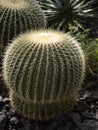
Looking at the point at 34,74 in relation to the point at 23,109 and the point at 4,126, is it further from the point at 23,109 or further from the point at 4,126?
the point at 4,126

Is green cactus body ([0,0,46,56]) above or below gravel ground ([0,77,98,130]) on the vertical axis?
above

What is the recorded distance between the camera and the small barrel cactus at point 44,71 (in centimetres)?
326

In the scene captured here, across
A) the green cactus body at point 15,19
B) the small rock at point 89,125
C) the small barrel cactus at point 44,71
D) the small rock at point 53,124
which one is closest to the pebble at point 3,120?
the small barrel cactus at point 44,71

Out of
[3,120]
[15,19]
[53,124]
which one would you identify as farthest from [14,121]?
[15,19]

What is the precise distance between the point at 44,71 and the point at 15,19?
1.20m

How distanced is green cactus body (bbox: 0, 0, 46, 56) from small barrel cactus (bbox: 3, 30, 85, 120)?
816mm

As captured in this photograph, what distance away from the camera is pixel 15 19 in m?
4.25

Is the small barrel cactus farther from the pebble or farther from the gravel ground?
the pebble

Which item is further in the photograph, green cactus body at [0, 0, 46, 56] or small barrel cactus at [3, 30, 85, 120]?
green cactus body at [0, 0, 46, 56]

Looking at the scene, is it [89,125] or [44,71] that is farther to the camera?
[89,125]

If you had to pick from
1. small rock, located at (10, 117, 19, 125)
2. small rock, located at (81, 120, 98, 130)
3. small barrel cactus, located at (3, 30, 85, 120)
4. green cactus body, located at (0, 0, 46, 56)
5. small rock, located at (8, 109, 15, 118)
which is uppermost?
green cactus body, located at (0, 0, 46, 56)

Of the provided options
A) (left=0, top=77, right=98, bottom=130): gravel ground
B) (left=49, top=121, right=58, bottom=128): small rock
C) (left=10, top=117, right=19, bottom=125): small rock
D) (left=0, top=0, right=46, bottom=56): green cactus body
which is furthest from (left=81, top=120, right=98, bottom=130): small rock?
(left=0, top=0, right=46, bottom=56): green cactus body

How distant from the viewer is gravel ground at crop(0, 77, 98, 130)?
11.8 feet

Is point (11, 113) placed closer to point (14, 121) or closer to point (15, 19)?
point (14, 121)
